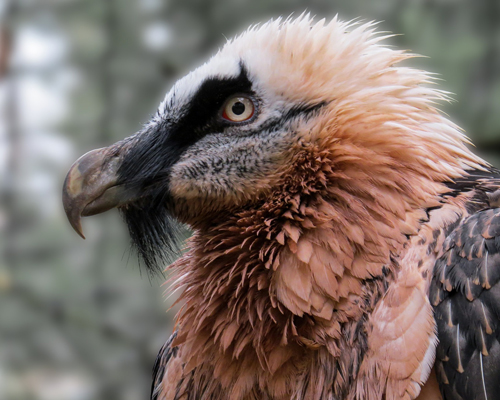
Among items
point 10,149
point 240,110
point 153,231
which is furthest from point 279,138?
point 10,149

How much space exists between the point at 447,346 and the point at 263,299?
593 millimetres

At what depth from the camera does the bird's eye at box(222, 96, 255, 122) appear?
6.64ft

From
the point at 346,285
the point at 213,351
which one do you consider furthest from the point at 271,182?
the point at 213,351

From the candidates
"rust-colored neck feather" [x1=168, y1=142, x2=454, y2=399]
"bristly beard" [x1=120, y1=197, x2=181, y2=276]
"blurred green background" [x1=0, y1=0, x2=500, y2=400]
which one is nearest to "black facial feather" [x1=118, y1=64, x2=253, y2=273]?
"bristly beard" [x1=120, y1=197, x2=181, y2=276]

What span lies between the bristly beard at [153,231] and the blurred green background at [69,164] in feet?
12.8

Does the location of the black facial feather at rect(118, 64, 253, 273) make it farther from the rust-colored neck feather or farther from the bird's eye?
the rust-colored neck feather

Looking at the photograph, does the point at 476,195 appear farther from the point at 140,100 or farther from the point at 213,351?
the point at 140,100

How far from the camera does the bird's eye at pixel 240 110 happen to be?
6.64ft

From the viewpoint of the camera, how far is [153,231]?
7.30ft

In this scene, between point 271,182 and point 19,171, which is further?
point 19,171

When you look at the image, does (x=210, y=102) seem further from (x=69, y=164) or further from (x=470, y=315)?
(x=69, y=164)

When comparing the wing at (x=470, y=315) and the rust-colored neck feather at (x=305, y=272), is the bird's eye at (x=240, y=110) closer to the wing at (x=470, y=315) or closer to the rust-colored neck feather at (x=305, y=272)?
the rust-colored neck feather at (x=305, y=272)

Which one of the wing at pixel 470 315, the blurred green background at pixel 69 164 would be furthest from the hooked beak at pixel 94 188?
the blurred green background at pixel 69 164

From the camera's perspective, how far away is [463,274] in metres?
1.51
